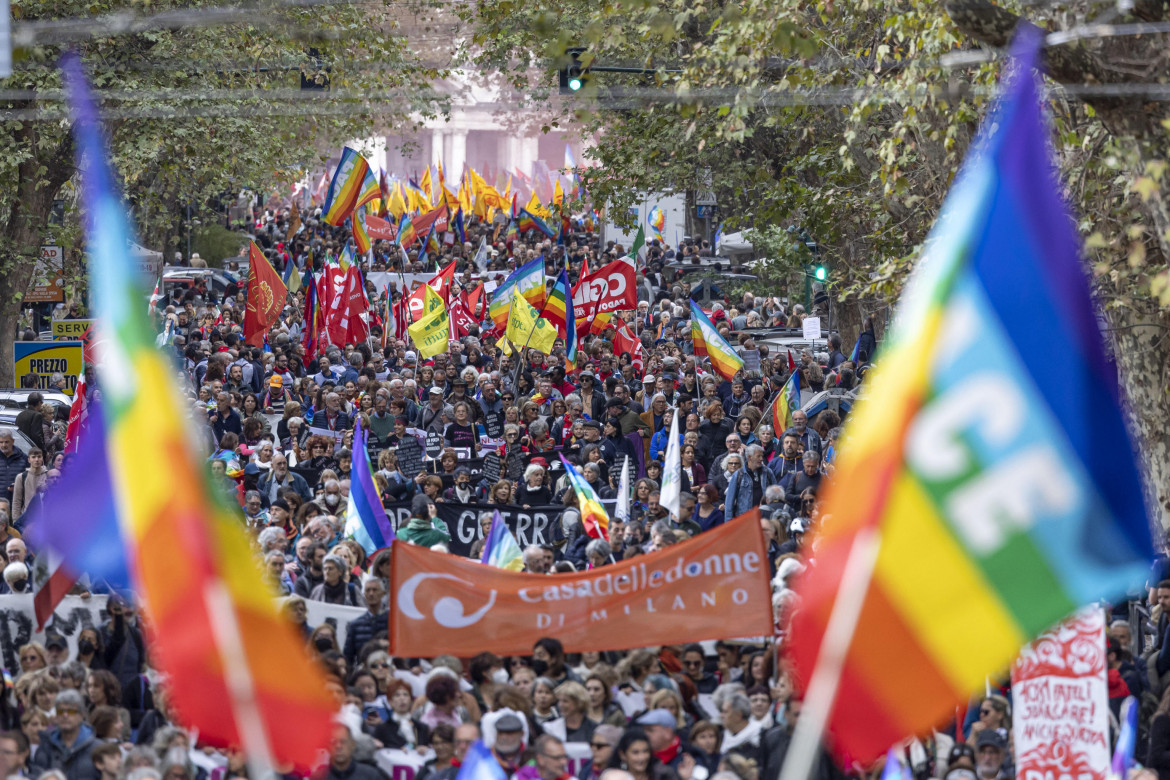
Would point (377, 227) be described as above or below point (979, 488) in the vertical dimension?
below

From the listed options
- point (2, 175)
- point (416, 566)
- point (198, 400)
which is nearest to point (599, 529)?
point (416, 566)

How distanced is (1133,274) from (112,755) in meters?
8.06

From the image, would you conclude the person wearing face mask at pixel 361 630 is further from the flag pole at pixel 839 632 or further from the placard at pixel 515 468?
the flag pole at pixel 839 632

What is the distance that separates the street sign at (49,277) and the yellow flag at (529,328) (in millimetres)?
6561

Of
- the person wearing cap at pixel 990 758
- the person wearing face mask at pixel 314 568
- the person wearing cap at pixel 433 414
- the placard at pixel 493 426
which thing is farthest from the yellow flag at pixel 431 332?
the person wearing cap at pixel 990 758

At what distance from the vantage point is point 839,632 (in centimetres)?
475

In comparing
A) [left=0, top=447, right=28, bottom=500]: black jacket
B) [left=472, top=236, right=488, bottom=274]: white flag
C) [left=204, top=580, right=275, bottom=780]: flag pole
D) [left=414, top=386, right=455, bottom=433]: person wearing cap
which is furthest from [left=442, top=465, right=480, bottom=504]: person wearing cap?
[left=472, top=236, right=488, bottom=274]: white flag

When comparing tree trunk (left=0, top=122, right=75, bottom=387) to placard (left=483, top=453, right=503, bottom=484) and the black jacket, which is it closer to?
the black jacket

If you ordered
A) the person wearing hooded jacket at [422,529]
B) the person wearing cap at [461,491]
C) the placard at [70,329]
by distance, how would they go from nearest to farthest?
the person wearing hooded jacket at [422,529] < the person wearing cap at [461,491] < the placard at [70,329]

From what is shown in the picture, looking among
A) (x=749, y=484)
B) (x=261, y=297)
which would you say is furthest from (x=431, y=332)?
(x=749, y=484)

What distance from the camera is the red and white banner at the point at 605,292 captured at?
23.2m

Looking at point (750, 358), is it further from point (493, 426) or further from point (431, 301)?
point (493, 426)

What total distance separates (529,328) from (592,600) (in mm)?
12435

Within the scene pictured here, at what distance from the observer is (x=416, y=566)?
9.56 meters
